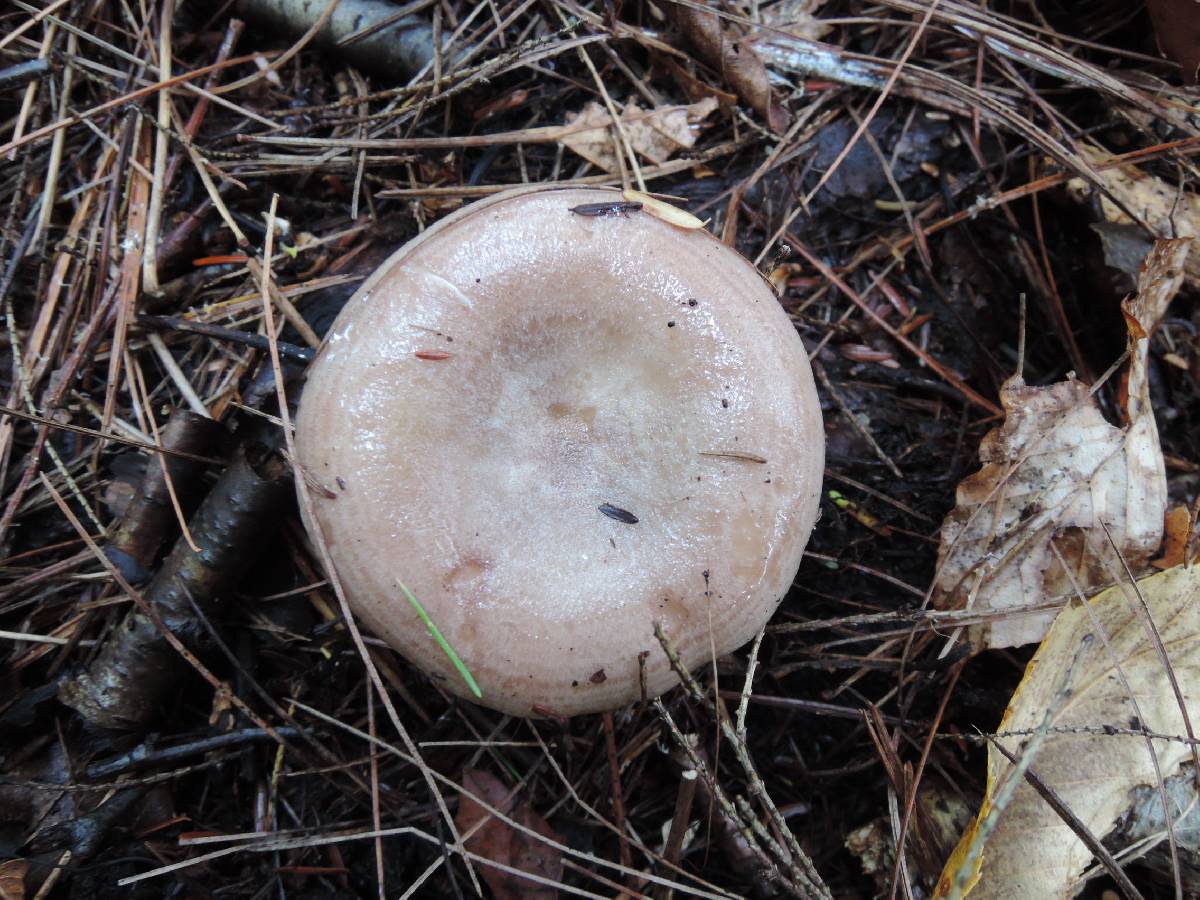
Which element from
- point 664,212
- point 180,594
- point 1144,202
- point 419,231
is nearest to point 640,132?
point 664,212

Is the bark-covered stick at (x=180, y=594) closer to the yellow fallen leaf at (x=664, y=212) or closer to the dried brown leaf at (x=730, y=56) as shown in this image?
the yellow fallen leaf at (x=664, y=212)

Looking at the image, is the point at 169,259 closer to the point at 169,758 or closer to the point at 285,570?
the point at 285,570

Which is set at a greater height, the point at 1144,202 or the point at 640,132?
the point at 640,132

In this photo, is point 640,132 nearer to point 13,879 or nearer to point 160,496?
point 160,496

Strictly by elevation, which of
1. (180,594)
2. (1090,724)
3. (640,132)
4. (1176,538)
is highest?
(640,132)

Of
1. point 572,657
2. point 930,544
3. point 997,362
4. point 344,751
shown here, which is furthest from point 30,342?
point 997,362

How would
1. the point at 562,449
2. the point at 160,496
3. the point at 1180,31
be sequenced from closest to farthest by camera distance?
the point at 562,449 < the point at 160,496 < the point at 1180,31

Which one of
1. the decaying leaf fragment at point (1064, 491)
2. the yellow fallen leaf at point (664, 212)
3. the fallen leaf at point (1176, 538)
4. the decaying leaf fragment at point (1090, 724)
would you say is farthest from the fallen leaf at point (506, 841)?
the fallen leaf at point (1176, 538)

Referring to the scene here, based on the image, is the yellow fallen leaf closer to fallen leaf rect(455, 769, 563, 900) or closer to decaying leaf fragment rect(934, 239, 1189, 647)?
decaying leaf fragment rect(934, 239, 1189, 647)
